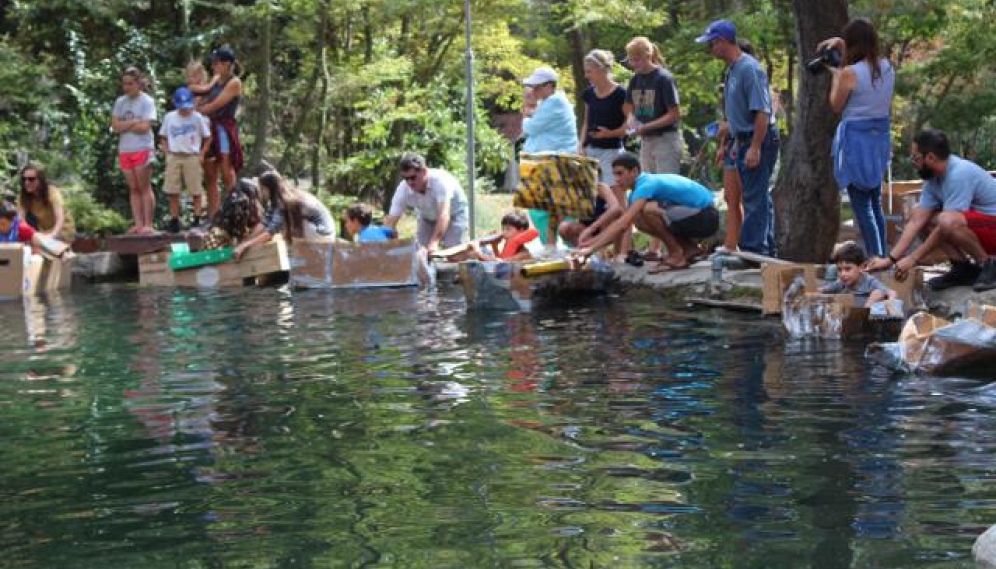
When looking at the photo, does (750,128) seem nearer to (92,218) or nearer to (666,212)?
(666,212)

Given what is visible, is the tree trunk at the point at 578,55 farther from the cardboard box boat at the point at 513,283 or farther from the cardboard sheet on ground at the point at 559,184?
the cardboard box boat at the point at 513,283

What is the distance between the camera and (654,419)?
7.82 meters

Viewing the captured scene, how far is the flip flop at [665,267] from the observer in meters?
14.0

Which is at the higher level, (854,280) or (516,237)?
(516,237)

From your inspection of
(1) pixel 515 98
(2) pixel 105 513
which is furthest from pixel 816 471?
(1) pixel 515 98

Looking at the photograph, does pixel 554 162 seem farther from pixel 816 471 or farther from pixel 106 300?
pixel 816 471

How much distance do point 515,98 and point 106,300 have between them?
48.8 ft

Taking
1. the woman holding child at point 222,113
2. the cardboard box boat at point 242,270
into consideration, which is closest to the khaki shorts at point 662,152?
the cardboard box boat at point 242,270

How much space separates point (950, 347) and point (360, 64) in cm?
1823

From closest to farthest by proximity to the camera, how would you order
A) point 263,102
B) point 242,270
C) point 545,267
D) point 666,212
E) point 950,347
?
point 950,347, point 545,267, point 666,212, point 242,270, point 263,102

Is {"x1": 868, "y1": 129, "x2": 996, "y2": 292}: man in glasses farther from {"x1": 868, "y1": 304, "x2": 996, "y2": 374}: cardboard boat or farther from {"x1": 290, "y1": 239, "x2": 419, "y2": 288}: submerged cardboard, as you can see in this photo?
{"x1": 290, "y1": 239, "x2": 419, "y2": 288}: submerged cardboard

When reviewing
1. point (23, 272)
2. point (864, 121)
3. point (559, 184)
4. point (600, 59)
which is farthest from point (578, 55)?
point (864, 121)

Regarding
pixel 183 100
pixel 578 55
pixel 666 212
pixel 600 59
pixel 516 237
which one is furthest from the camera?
pixel 578 55

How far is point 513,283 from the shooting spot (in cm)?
1308
